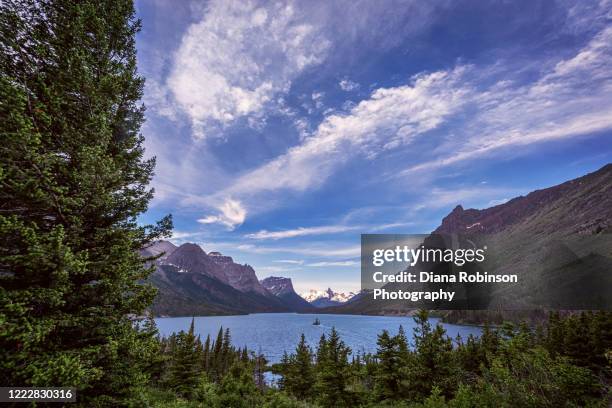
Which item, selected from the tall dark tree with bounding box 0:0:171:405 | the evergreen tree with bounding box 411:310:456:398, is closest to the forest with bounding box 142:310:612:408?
the evergreen tree with bounding box 411:310:456:398

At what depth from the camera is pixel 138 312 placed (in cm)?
1138

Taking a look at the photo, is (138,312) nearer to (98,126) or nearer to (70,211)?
(70,211)

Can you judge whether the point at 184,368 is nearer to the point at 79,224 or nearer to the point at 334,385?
the point at 334,385

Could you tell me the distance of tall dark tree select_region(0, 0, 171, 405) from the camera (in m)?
8.02

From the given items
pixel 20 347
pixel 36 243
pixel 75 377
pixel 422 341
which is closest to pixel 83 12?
pixel 36 243

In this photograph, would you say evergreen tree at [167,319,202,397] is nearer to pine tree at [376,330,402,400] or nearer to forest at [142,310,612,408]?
forest at [142,310,612,408]

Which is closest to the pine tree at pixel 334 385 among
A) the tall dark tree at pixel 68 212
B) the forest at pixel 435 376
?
the forest at pixel 435 376

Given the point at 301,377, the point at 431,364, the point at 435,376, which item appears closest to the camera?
the point at 435,376

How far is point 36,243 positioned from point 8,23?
7852 mm

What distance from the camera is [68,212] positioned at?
9852 millimetres

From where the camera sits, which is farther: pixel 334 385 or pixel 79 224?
pixel 334 385

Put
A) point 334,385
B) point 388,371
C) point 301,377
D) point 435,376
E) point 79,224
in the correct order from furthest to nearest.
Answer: point 301,377, point 388,371, point 334,385, point 435,376, point 79,224

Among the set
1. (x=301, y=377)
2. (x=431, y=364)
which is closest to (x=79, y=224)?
(x=431, y=364)

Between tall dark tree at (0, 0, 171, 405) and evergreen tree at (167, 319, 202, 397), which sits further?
evergreen tree at (167, 319, 202, 397)
